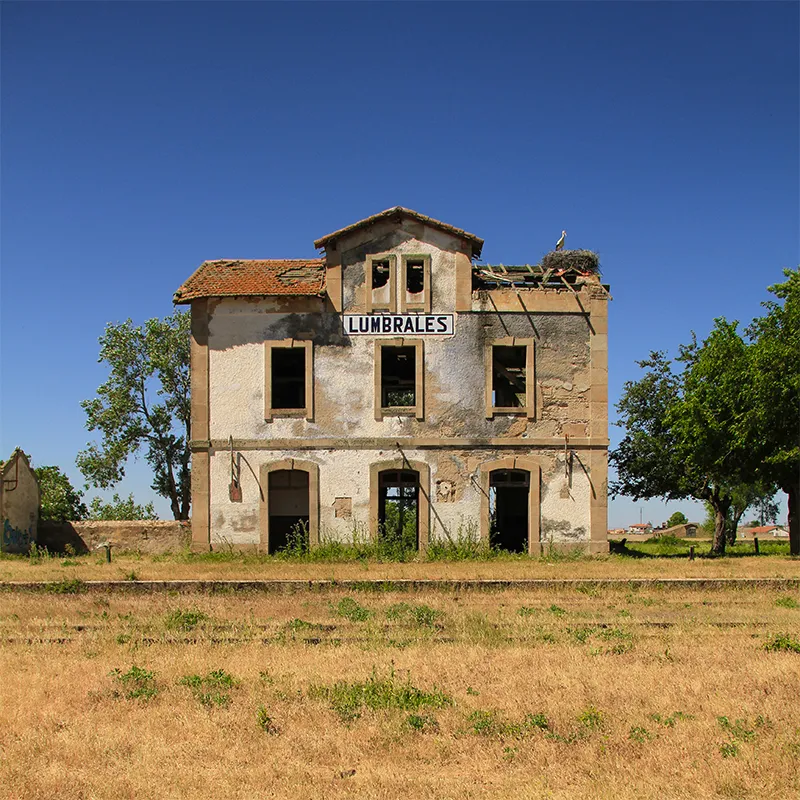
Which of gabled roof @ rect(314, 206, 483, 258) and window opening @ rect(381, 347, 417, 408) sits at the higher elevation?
gabled roof @ rect(314, 206, 483, 258)

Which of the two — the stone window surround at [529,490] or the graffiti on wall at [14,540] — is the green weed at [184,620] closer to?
the stone window surround at [529,490]

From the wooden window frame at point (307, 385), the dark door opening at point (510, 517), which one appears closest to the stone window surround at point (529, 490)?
the dark door opening at point (510, 517)

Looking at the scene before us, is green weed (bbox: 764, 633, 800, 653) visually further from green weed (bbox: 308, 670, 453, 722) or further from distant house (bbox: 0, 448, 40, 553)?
distant house (bbox: 0, 448, 40, 553)

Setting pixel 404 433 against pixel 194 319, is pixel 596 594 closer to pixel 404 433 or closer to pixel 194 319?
pixel 404 433

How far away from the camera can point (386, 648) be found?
9703mm

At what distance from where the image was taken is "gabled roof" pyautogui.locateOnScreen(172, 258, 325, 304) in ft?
72.1

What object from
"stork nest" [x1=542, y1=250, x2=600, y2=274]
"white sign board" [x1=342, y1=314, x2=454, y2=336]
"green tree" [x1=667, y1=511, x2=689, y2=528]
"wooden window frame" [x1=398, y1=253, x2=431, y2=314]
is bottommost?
"green tree" [x1=667, y1=511, x2=689, y2=528]

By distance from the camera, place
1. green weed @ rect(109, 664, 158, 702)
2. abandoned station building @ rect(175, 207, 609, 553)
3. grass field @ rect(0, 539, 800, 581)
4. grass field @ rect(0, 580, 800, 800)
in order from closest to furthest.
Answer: grass field @ rect(0, 580, 800, 800) < green weed @ rect(109, 664, 158, 702) < grass field @ rect(0, 539, 800, 581) < abandoned station building @ rect(175, 207, 609, 553)

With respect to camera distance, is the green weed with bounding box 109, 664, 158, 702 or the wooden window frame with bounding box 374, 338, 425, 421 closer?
the green weed with bounding box 109, 664, 158, 702

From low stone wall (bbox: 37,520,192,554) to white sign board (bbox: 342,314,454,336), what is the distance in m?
6.62

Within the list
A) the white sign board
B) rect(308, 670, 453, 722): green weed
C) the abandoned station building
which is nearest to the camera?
rect(308, 670, 453, 722): green weed

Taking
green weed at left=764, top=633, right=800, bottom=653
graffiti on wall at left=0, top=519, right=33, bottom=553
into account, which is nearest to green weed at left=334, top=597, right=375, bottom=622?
green weed at left=764, top=633, right=800, bottom=653

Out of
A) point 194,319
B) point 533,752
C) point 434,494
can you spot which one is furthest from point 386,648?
point 194,319

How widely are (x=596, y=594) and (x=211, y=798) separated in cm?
959
